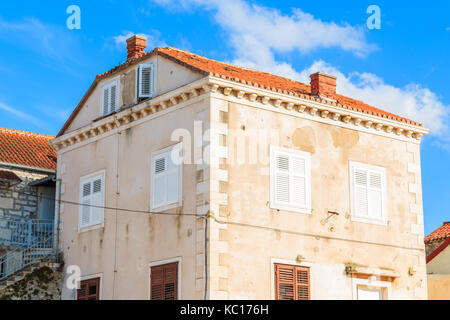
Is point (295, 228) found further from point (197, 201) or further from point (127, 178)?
point (127, 178)

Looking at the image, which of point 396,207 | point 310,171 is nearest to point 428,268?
point 396,207

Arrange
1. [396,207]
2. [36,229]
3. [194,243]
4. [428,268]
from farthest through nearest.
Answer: [428,268] < [36,229] < [396,207] < [194,243]

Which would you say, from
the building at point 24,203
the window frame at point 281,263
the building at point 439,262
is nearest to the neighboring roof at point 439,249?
the building at point 439,262

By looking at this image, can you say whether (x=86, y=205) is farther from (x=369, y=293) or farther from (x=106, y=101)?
(x=369, y=293)

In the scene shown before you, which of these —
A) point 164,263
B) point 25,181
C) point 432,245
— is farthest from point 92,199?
point 432,245

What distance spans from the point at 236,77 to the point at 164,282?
6015mm

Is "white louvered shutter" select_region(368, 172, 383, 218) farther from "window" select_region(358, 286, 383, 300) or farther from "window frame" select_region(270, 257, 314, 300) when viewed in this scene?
"window frame" select_region(270, 257, 314, 300)

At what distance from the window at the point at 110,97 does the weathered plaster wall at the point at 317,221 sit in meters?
5.10

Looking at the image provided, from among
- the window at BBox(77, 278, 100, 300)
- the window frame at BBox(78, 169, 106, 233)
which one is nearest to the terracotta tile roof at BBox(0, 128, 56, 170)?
the window frame at BBox(78, 169, 106, 233)

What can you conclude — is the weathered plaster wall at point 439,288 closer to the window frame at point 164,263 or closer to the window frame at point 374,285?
the window frame at point 374,285

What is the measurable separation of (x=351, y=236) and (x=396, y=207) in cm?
227

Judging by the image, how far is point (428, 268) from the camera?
33906 mm

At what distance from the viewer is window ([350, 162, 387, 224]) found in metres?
25.2

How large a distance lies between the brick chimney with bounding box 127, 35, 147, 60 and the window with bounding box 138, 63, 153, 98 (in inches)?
70.6
